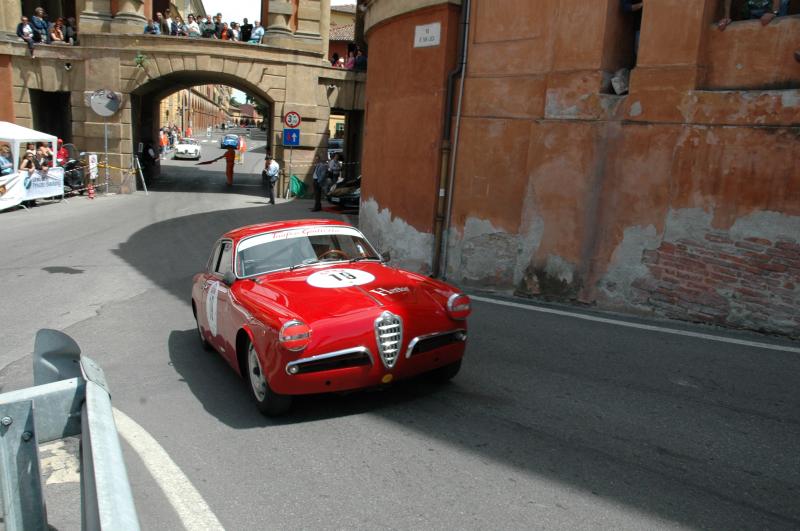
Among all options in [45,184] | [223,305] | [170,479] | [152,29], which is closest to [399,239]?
[223,305]

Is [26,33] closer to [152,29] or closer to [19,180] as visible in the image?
[152,29]

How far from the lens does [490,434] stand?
462cm

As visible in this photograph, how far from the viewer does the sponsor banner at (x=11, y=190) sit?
1866cm

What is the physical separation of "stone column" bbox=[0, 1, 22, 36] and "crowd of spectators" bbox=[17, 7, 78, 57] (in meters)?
0.21

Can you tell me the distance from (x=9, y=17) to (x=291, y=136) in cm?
1115

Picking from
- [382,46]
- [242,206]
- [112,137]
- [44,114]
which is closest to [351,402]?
[382,46]

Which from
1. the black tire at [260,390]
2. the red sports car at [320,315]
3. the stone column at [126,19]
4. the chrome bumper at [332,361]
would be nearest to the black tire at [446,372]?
the red sports car at [320,315]

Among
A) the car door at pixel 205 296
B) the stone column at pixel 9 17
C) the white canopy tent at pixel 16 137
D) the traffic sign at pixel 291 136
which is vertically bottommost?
the car door at pixel 205 296

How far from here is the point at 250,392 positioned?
18.5 feet

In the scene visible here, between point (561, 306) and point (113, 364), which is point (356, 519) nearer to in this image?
point (113, 364)

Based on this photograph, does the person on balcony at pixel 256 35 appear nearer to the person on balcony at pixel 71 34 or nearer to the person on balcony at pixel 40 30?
the person on balcony at pixel 71 34

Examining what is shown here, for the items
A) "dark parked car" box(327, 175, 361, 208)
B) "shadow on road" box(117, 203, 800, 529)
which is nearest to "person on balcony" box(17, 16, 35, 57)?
"dark parked car" box(327, 175, 361, 208)

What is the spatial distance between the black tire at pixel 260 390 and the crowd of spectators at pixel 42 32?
23609 millimetres

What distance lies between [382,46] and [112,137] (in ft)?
51.1
